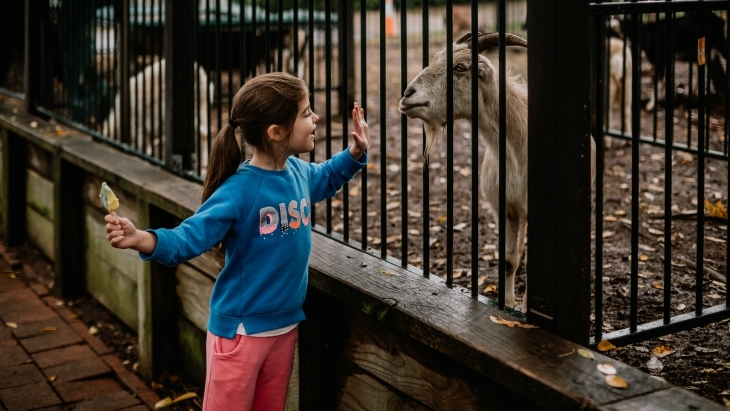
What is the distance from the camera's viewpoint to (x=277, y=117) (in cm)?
284

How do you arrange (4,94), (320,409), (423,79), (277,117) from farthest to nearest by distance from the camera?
(4,94) < (423,79) < (320,409) < (277,117)

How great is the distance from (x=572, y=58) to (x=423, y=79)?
152 cm

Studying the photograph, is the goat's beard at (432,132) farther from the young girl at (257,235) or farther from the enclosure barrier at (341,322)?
the young girl at (257,235)

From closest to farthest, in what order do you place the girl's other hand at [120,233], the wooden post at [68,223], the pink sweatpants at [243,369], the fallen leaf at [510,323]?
the girl's other hand at [120,233] < the fallen leaf at [510,323] < the pink sweatpants at [243,369] < the wooden post at [68,223]

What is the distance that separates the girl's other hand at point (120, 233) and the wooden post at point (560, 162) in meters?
1.16

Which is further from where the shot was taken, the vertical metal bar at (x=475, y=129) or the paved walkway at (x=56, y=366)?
the paved walkway at (x=56, y=366)

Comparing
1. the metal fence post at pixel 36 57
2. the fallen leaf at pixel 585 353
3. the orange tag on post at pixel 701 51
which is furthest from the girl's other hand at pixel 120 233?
the metal fence post at pixel 36 57

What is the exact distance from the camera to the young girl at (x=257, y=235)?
2826 mm

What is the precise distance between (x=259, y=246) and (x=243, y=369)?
16.3 inches

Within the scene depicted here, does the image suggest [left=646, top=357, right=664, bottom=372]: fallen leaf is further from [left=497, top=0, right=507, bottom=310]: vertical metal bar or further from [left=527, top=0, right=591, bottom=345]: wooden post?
[left=527, top=0, right=591, bottom=345]: wooden post

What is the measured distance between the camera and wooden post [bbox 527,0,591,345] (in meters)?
2.42

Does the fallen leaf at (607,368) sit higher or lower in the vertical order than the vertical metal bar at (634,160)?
lower

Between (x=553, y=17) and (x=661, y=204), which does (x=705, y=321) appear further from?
(x=661, y=204)

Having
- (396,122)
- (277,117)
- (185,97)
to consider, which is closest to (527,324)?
(277,117)
